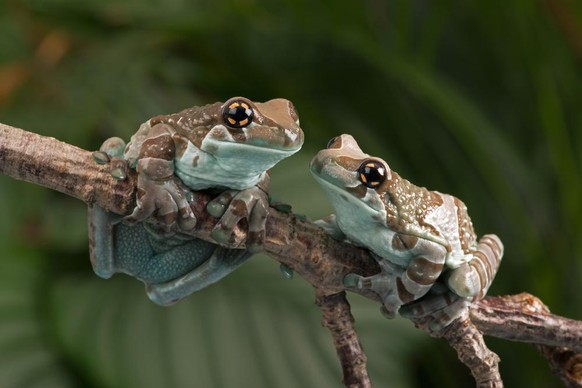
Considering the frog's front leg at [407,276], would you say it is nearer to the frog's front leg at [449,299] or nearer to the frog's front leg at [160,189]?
the frog's front leg at [449,299]

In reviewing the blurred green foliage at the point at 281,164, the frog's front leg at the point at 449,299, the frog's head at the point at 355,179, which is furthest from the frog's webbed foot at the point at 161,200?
the blurred green foliage at the point at 281,164

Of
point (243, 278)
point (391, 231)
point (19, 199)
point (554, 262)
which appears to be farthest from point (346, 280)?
point (554, 262)

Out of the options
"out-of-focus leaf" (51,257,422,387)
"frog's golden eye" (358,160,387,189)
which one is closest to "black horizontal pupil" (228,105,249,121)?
"frog's golden eye" (358,160,387,189)

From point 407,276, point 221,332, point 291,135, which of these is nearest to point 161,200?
point 291,135

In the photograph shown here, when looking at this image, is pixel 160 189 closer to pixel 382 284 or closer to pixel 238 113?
pixel 238 113

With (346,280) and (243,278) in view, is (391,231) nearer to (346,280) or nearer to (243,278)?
(346,280)

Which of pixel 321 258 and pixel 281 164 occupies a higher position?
pixel 321 258

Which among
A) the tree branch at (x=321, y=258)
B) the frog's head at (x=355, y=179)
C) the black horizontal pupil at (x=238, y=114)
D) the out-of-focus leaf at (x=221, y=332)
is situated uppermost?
the black horizontal pupil at (x=238, y=114)
